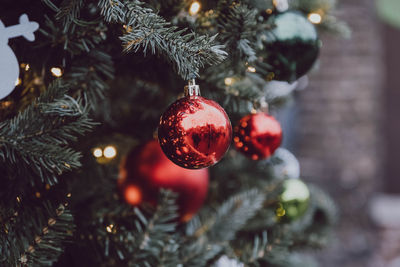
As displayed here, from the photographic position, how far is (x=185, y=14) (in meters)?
0.47

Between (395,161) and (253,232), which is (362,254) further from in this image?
(253,232)

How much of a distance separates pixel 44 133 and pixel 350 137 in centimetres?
131

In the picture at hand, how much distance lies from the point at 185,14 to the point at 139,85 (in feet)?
0.73

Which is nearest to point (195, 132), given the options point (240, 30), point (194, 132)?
point (194, 132)

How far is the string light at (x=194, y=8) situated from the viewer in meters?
0.47

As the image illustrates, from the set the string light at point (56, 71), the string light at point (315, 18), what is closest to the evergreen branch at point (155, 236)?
the string light at point (56, 71)

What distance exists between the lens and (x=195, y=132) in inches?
14.5

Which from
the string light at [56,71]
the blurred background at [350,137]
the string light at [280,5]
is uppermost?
the blurred background at [350,137]

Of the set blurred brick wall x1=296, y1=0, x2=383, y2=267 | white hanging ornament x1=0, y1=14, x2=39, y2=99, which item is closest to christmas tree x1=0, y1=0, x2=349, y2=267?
white hanging ornament x1=0, y1=14, x2=39, y2=99

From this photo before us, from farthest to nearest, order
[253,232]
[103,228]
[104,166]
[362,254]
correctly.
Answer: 1. [362,254]
2. [253,232]
3. [104,166]
4. [103,228]

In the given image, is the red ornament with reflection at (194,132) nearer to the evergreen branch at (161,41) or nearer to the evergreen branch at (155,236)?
the evergreen branch at (161,41)

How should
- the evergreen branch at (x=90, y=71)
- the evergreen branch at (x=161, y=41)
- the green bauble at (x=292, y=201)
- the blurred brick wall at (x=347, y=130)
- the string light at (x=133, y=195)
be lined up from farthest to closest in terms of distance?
the blurred brick wall at (x=347, y=130) < the green bauble at (x=292, y=201) < the string light at (x=133, y=195) < the evergreen branch at (x=90, y=71) < the evergreen branch at (x=161, y=41)

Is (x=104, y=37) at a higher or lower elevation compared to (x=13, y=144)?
higher

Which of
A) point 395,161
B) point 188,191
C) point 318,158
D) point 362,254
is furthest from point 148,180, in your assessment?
point 395,161
